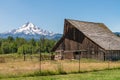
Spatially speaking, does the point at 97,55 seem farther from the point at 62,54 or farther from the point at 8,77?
the point at 8,77

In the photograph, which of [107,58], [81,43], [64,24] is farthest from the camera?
[64,24]

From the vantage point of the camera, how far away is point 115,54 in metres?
59.5

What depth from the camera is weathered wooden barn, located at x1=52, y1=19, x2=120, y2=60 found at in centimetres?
5834

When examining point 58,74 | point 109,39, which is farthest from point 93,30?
point 58,74

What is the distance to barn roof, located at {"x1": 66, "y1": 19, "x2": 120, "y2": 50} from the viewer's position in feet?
198

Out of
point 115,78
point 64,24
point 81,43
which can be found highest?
point 64,24

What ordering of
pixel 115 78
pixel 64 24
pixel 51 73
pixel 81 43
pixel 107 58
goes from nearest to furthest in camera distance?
pixel 115 78, pixel 51 73, pixel 107 58, pixel 81 43, pixel 64 24

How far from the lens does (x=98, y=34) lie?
218ft

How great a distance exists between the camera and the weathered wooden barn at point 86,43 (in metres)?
58.3

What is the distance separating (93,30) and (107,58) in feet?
39.0

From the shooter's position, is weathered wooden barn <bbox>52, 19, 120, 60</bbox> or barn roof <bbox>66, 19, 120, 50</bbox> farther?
barn roof <bbox>66, 19, 120, 50</bbox>

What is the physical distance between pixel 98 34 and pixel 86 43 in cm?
676

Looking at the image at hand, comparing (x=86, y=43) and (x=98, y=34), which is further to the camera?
(x=98, y=34)

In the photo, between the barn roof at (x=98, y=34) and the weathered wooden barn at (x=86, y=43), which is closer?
the weathered wooden barn at (x=86, y=43)
